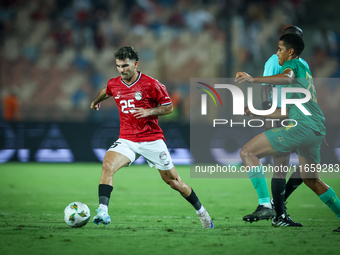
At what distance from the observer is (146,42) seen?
64.3ft

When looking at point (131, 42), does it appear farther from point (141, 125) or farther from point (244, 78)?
point (244, 78)

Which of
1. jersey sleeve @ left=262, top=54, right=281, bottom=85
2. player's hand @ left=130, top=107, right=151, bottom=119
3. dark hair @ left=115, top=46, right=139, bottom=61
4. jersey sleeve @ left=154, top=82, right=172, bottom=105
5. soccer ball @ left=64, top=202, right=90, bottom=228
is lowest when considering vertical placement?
soccer ball @ left=64, top=202, right=90, bottom=228

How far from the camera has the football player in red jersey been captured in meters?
5.30

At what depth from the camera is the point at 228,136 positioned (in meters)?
13.3

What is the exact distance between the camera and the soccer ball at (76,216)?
16.7 ft

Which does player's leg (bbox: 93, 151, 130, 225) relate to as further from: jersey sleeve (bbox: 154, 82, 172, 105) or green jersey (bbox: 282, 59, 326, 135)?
green jersey (bbox: 282, 59, 326, 135)

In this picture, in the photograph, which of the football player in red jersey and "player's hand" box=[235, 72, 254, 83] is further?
the football player in red jersey

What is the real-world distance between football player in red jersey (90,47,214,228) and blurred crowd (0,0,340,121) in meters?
12.5

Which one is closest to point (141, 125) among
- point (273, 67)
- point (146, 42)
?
point (273, 67)

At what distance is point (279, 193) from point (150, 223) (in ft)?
5.19

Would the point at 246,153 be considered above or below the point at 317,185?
above

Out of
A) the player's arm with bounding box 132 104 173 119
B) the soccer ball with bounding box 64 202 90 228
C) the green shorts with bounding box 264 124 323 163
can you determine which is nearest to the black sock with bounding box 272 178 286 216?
the green shorts with bounding box 264 124 323 163

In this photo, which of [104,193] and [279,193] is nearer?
[104,193]

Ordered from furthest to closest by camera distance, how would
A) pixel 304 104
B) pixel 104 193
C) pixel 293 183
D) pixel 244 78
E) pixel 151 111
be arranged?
1. pixel 293 183
2. pixel 151 111
3. pixel 304 104
4. pixel 104 193
5. pixel 244 78
